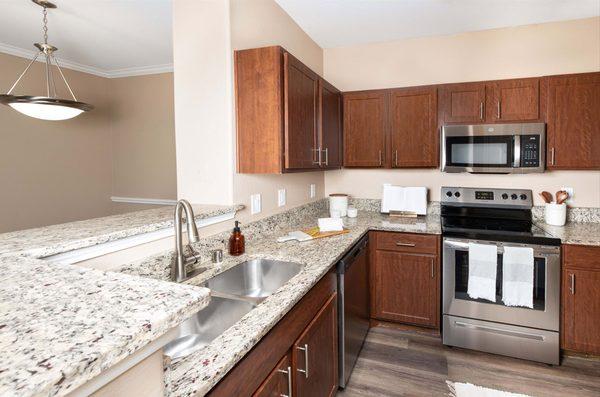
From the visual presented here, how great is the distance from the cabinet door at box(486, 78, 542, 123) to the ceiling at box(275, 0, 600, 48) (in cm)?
53

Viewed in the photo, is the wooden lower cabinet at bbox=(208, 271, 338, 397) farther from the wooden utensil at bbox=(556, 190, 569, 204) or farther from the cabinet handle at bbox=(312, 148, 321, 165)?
the wooden utensil at bbox=(556, 190, 569, 204)

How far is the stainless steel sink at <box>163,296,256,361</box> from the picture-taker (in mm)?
1351

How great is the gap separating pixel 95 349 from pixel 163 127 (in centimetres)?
433

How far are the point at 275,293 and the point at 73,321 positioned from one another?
826mm

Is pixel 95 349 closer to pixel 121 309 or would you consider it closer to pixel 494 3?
pixel 121 309

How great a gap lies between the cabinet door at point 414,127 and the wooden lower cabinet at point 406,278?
72 centimetres

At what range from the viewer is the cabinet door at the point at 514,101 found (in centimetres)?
264

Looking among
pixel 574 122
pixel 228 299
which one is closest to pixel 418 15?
pixel 574 122

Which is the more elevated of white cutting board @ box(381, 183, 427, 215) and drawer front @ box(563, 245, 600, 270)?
white cutting board @ box(381, 183, 427, 215)

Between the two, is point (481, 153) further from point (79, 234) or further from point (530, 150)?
point (79, 234)

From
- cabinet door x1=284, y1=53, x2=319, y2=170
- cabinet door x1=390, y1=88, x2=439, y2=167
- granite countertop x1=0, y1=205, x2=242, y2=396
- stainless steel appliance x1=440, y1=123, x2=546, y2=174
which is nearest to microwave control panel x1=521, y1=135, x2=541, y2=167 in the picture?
stainless steel appliance x1=440, y1=123, x2=546, y2=174

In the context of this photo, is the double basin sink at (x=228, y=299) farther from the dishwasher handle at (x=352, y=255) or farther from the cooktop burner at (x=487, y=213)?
the cooktop burner at (x=487, y=213)

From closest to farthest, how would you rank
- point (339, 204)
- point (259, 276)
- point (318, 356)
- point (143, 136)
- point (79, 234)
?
point (79, 234) → point (318, 356) → point (259, 276) → point (339, 204) → point (143, 136)

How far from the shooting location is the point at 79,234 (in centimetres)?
130
